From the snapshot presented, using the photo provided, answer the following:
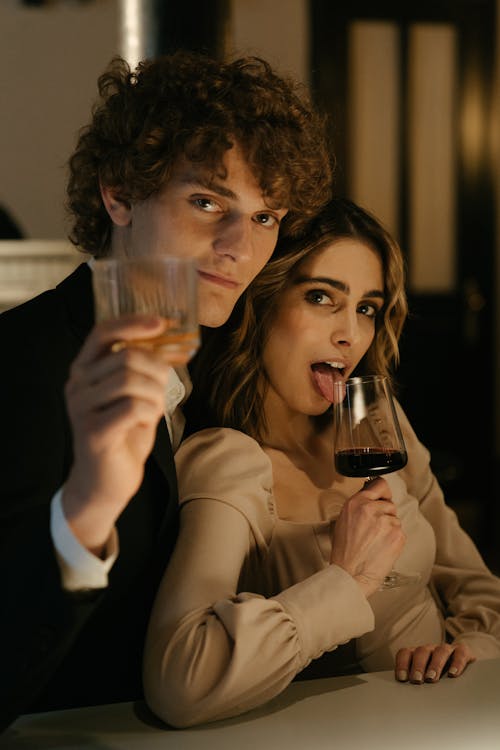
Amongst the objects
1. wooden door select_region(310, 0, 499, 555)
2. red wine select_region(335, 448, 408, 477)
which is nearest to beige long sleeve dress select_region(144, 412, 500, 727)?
red wine select_region(335, 448, 408, 477)

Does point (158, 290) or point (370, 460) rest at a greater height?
point (158, 290)

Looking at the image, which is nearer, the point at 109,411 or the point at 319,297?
the point at 109,411

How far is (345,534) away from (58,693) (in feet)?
1.54

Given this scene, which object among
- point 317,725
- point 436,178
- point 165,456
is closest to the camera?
point 317,725

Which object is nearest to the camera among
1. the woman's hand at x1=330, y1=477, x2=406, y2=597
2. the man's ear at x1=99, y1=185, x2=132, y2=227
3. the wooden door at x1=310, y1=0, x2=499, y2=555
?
the woman's hand at x1=330, y1=477, x2=406, y2=597

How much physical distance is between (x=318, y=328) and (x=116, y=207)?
17.7 inches

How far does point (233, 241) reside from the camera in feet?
5.07

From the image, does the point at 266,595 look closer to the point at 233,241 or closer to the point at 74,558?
the point at 233,241

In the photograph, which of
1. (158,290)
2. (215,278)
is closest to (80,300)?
(215,278)

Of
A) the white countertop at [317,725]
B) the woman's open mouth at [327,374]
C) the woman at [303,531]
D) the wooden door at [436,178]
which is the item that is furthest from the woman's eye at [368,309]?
the wooden door at [436,178]

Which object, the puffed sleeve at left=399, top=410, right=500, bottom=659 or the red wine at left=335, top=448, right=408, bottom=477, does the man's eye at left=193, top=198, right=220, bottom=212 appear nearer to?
the red wine at left=335, top=448, right=408, bottom=477

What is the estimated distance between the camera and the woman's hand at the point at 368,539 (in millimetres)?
1497

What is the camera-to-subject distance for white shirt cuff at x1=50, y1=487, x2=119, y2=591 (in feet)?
3.44

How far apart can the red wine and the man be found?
0.98ft
